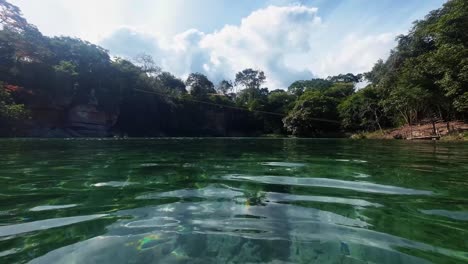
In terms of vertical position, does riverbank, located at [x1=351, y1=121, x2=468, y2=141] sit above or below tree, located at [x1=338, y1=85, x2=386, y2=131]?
below

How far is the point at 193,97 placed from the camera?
4828 centimetres

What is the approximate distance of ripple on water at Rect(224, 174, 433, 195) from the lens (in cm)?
289

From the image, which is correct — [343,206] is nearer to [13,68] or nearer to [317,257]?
[317,257]

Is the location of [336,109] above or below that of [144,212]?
above

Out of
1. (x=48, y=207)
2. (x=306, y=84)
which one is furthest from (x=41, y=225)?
(x=306, y=84)

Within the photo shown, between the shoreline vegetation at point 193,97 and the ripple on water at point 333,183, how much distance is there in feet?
57.6

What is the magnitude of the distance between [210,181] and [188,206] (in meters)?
1.11

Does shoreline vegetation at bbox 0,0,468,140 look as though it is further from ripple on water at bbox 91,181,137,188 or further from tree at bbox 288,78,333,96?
ripple on water at bbox 91,181,137,188

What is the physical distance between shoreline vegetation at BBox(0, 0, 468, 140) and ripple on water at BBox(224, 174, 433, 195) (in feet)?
57.6

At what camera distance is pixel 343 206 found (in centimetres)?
233

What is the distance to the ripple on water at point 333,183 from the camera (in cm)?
289

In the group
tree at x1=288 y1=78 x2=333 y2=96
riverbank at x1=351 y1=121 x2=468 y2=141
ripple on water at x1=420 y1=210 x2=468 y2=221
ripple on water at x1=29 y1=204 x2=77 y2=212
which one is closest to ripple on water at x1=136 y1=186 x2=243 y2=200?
ripple on water at x1=29 y1=204 x2=77 y2=212

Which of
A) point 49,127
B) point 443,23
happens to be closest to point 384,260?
point 443,23

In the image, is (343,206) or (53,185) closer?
(343,206)
